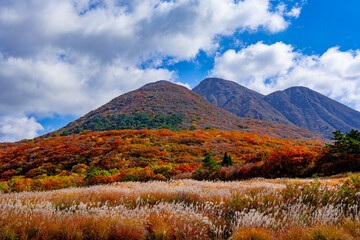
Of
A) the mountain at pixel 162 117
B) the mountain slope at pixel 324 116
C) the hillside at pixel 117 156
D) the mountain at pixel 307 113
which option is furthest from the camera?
the mountain slope at pixel 324 116

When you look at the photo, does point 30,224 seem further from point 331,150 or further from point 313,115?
point 313,115

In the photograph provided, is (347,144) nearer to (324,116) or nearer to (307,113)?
(324,116)

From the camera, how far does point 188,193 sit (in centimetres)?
554

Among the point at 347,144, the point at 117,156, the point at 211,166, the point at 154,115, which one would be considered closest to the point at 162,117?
the point at 154,115

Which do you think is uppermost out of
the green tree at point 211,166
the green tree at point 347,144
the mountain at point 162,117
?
the mountain at point 162,117

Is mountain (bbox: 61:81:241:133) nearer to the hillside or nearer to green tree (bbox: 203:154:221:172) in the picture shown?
the hillside

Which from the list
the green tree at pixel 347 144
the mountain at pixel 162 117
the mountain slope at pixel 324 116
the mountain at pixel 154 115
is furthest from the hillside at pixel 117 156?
the mountain slope at pixel 324 116

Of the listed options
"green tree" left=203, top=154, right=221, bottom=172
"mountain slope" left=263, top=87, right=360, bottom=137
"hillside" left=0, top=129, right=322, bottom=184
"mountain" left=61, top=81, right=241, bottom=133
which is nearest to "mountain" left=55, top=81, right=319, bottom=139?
"mountain" left=61, top=81, right=241, bottom=133

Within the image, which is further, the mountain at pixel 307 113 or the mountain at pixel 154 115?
the mountain at pixel 307 113

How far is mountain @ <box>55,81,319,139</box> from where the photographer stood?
191 feet

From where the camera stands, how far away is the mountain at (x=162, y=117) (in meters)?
58.2

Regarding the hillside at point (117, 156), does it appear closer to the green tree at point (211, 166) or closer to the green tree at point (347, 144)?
the green tree at point (211, 166)

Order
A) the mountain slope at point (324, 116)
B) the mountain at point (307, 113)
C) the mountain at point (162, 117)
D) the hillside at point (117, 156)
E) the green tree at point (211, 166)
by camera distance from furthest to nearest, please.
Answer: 1. the mountain slope at point (324, 116)
2. the mountain at point (307, 113)
3. the mountain at point (162, 117)
4. the hillside at point (117, 156)
5. the green tree at point (211, 166)

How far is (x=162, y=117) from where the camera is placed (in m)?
62.6
